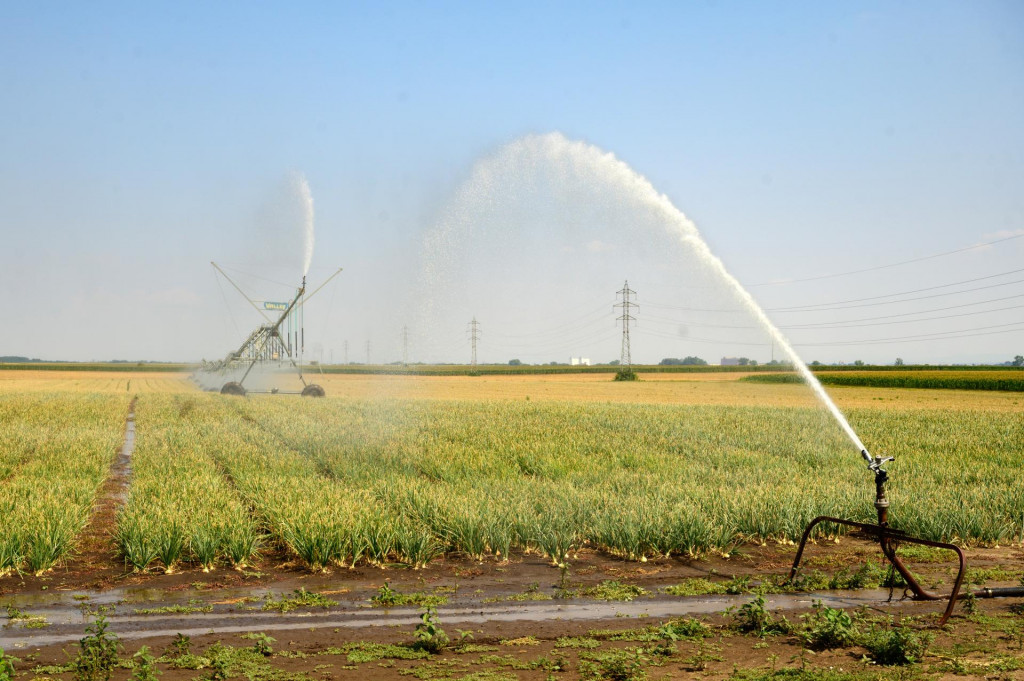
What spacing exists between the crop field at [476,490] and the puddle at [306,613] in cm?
135

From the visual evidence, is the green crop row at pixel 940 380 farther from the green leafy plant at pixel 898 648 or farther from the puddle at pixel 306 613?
the green leafy plant at pixel 898 648

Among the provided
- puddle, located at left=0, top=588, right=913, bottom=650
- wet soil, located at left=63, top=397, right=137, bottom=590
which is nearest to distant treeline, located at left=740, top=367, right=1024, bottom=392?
wet soil, located at left=63, top=397, right=137, bottom=590

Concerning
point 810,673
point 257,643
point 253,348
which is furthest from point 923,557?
point 253,348

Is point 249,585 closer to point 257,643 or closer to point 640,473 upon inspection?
point 257,643

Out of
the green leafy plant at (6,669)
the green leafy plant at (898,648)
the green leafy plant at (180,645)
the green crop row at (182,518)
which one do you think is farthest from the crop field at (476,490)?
the green leafy plant at (898,648)

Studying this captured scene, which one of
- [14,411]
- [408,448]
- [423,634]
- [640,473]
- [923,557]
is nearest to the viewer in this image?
[423,634]

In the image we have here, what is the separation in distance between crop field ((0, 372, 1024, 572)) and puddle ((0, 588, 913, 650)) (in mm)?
1349

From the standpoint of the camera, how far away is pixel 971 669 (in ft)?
20.5

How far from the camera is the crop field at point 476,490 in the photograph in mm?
10633

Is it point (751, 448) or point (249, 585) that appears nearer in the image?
point (249, 585)

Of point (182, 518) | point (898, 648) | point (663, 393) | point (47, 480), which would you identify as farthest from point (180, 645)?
point (663, 393)

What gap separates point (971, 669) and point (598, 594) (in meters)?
3.76

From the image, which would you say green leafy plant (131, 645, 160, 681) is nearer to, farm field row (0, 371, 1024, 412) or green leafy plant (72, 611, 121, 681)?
green leafy plant (72, 611, 121, 681)

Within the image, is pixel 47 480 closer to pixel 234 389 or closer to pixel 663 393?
pixel 234 389
